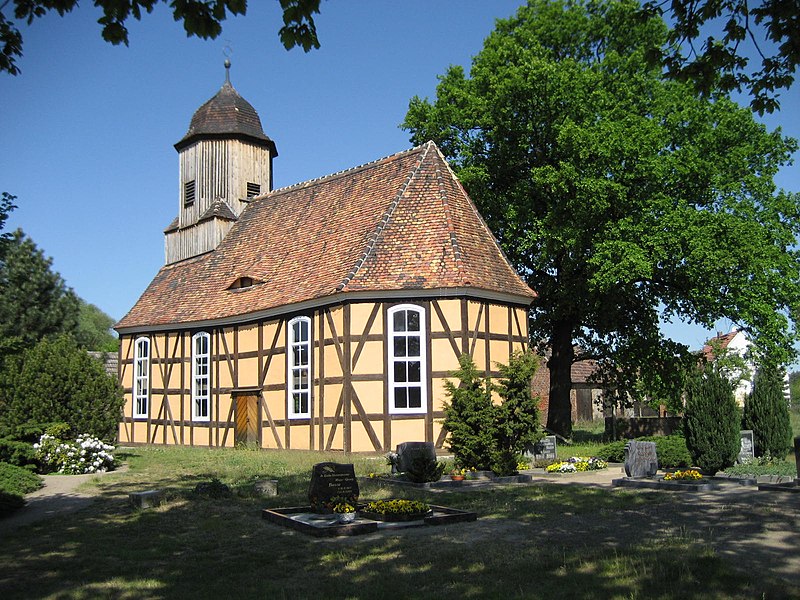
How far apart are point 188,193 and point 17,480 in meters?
19.8

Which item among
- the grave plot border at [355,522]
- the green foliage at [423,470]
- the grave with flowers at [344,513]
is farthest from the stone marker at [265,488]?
the green foliage at [423,470]

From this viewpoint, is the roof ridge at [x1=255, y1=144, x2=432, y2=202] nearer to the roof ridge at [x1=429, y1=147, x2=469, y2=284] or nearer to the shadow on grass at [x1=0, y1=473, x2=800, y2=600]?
the roof ridge at [x1=429, y1=147, x2=469, y2=284]

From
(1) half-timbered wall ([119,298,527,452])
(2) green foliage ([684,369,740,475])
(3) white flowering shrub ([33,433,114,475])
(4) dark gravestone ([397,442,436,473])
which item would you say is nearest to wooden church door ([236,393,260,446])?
(1) half-timbered wall ([119,298,527,452])

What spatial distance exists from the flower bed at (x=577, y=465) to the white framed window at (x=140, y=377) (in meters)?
17.3

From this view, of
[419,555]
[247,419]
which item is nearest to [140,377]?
[247,419]

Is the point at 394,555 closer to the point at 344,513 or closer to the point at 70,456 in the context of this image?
the point at 344,513

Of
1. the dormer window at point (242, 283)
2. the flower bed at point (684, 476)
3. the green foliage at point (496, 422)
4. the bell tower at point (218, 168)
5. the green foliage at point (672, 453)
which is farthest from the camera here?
the bell tower at point (218, 168)

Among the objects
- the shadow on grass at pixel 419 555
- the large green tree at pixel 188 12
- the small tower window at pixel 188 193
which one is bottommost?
the shadow on grass at pixel 419 555

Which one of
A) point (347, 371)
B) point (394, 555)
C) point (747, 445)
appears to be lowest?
point (394, 555)

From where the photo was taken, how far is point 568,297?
88.0ft

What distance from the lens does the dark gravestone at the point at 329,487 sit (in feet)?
38.9

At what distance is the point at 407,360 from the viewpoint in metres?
21.4

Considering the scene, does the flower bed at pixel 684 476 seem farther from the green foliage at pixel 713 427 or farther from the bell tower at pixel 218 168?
the bell tower at pixel 218 168

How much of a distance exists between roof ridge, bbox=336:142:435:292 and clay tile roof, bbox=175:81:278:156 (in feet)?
32.1
